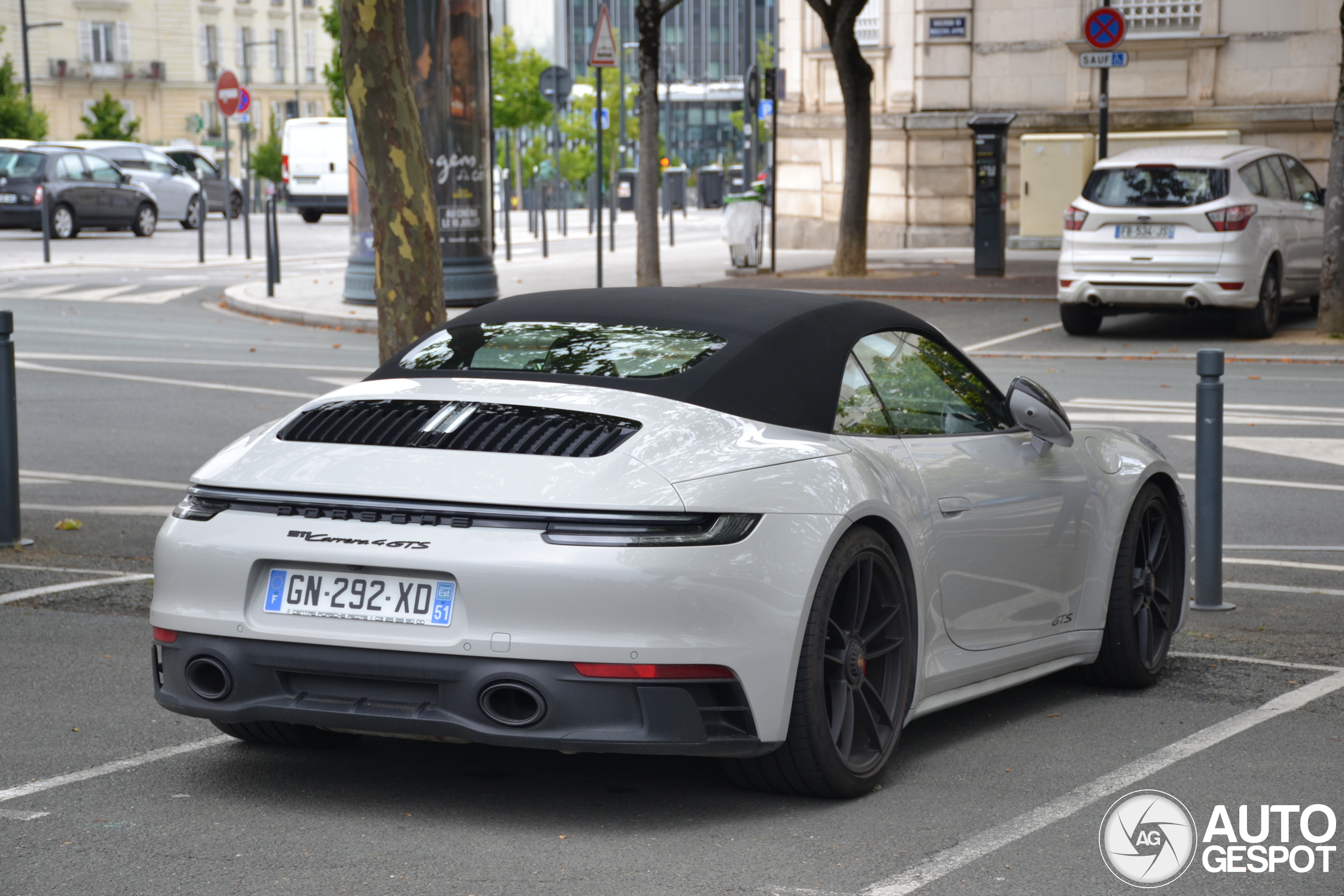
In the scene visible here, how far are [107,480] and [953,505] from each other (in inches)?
254

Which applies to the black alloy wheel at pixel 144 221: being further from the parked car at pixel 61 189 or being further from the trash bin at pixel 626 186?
the trash bin at pixel 626 186

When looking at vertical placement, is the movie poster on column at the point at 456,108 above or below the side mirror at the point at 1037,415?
above

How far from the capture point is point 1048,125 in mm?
30828

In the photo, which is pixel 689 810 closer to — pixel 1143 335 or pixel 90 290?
pixel 1143 335

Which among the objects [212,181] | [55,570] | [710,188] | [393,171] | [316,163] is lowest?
[55,570]

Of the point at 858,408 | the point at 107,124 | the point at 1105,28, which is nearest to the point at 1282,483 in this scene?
the point at 858,408

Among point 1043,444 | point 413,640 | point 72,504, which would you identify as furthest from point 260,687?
point 72,504

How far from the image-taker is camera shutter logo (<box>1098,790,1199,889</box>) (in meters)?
3.95

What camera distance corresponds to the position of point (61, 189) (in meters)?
34.4

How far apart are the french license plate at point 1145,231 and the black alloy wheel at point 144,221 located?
81.3 feet

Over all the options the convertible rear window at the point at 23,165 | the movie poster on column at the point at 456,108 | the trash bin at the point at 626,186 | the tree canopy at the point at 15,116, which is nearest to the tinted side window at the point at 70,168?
the convertible rear window at the point at 23,165

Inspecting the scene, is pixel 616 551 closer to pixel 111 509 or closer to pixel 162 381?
pixel 111 509

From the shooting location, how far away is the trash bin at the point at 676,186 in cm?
5987

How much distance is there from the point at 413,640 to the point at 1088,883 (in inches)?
62.1
